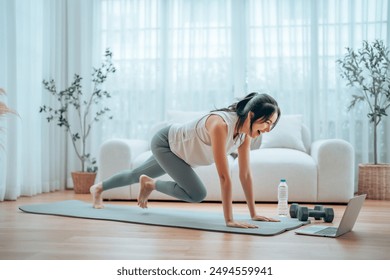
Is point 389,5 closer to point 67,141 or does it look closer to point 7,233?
point 67,141

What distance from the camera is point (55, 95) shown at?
5.43 metres

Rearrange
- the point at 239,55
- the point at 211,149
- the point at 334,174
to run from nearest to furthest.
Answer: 1. the point at 211,149
2. the point at 334,174
3. the point at 239,55

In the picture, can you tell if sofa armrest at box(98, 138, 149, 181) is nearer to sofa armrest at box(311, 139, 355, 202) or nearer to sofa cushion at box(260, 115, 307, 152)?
sofa cushion at box(260, 115, 307, 152)

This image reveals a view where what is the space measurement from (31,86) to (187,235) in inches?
110

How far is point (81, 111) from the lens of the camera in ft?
18.5

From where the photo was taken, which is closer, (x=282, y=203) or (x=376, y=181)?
(x=282, y=203)

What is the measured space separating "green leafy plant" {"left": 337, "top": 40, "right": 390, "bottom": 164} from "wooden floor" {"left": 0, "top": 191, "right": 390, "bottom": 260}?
1849mm

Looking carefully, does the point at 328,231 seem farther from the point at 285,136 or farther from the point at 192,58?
the point at 192,58

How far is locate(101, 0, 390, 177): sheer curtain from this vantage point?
17.2ft

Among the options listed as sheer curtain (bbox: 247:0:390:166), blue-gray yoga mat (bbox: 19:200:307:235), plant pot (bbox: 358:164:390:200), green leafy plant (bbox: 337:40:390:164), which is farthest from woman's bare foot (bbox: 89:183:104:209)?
green leafy plant (bbox: 337:40:390:164)

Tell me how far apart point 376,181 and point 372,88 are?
35.6 inches

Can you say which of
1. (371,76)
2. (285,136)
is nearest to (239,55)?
(285,136)

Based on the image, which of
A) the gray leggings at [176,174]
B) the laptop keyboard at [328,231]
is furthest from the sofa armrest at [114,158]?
the laptop keyboard at [328,231]

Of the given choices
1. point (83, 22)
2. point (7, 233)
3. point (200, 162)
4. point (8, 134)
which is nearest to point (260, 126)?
point (200, 162)
